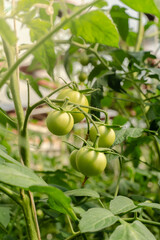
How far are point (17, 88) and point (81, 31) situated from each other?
16 centimetres

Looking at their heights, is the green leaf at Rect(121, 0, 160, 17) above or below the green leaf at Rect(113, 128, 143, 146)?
above

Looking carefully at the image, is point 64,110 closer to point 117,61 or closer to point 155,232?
point 117,61

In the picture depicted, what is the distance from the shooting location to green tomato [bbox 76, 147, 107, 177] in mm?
479

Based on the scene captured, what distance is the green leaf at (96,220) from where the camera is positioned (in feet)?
1.15

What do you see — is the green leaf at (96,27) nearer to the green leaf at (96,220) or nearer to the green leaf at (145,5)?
the green leaf at (145,5)

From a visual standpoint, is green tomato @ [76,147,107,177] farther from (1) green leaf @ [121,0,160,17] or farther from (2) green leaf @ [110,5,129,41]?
(2) green leaf @ [110,5,129,41]

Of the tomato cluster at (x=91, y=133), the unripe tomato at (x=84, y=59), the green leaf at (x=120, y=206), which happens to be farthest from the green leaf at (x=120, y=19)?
the green leaf at (x=120, y=206)

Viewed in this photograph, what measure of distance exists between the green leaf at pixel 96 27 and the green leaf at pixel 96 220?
0.23 meters

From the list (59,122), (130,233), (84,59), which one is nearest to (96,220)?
(130,233)

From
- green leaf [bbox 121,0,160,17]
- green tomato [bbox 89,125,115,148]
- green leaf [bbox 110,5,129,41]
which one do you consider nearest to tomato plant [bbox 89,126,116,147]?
green tomato [bbox 89,125,115,148]

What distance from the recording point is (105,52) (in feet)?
2.63

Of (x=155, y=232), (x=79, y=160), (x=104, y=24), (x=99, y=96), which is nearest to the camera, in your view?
(x=104, y=24)

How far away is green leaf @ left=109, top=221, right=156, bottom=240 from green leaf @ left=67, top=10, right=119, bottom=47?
0.25 metres

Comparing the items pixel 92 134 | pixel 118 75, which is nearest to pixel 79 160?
pixel 92 134
